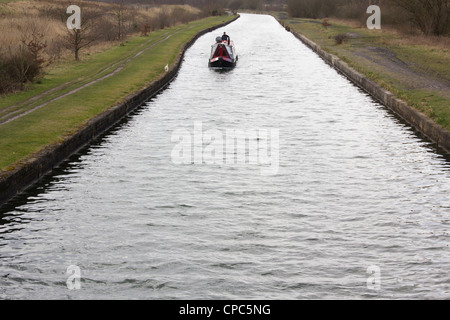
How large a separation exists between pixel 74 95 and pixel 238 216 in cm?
1268

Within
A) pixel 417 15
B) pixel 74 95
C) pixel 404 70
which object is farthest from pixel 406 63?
pixel 74 95

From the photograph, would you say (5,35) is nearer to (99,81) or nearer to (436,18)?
(99,81)

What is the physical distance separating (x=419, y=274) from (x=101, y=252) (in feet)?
14.7

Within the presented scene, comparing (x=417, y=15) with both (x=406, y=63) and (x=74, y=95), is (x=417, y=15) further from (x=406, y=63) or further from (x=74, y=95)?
(x=74, y=95)

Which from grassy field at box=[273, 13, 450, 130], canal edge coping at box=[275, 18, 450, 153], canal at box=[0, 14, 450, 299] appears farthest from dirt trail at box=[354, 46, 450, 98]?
canal at box=[0, 14, 450, 299]

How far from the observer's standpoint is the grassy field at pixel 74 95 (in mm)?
15250

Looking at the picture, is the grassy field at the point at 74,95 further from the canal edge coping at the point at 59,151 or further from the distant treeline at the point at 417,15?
the distant treeline at the point at 417,15

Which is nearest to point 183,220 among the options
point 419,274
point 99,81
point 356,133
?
point 419,274

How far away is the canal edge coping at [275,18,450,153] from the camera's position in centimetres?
1720

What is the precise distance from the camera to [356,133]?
18.7 metres

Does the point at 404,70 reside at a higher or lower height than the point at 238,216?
higher

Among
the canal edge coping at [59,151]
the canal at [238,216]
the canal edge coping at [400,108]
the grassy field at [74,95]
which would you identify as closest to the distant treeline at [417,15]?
the canal edge coping at [400,108]

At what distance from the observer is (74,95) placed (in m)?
22.6

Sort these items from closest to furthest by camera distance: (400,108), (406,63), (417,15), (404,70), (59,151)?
1. (59,151)
2. (400,108)
3. (404,70)
4. (406,63)
5. (417,15)
